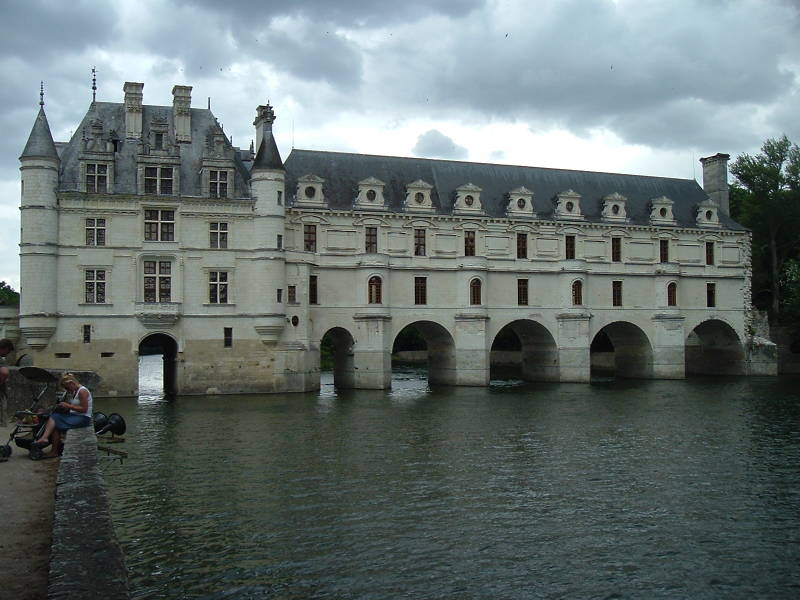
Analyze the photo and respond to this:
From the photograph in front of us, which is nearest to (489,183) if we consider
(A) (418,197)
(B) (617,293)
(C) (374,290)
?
(A) (418,197)

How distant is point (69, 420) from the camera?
607 inches

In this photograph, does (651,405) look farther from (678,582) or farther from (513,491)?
(678,582)

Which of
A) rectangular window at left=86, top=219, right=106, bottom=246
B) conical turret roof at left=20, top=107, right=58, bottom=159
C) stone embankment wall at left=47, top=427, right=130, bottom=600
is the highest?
conical turret roof at left=20, top=107, right=58, bottom=159

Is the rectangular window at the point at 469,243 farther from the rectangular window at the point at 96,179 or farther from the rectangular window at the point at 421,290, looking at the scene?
the rectangular window at the point at 96,179

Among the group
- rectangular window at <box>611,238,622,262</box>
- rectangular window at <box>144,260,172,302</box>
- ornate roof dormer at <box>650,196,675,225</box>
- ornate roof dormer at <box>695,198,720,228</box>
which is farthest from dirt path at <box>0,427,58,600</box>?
ornate roof dormer at <box>695,198,720,228</box>

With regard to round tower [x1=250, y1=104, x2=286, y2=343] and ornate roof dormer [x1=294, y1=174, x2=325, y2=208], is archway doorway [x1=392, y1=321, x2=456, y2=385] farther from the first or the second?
round tower [x1=250, y1=104, x2=286, y2=343]

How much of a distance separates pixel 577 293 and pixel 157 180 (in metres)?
24.8

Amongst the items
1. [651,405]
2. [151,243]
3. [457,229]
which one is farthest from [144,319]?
[651,405]

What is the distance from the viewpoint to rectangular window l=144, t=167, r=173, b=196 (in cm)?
4069

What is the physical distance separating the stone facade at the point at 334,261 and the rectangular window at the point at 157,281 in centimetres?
10

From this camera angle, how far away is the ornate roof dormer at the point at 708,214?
177 ft

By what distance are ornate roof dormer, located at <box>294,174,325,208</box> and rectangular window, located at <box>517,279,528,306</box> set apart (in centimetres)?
1256

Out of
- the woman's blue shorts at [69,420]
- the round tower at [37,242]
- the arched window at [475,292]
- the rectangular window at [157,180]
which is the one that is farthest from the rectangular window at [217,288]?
the woman's blue shorts at [69,420]

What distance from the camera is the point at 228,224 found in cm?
4181
